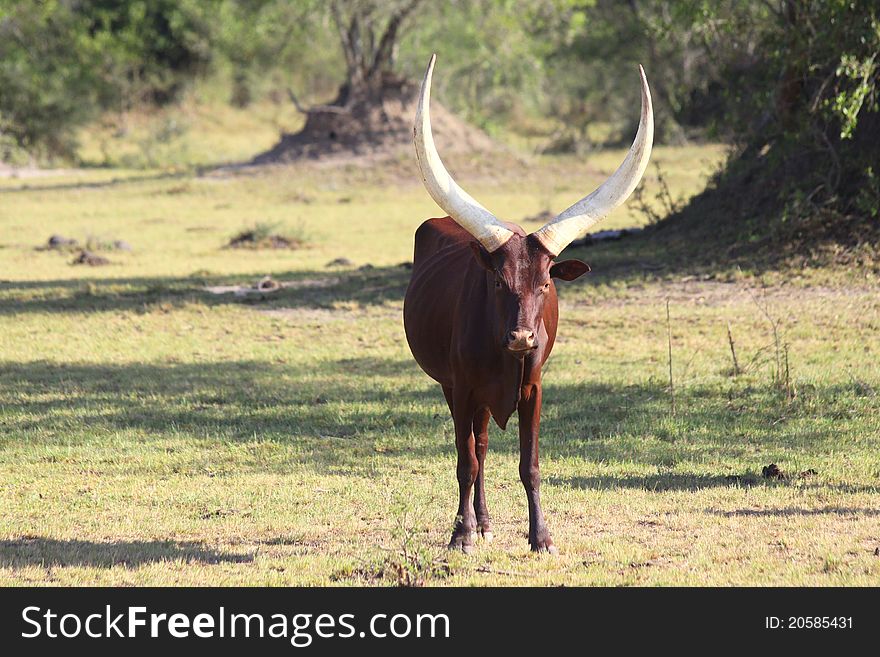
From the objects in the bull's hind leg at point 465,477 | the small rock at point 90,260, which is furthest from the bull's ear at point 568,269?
the small rock at point 90,260

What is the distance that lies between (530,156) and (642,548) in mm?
25565

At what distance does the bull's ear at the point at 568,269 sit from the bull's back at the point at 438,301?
1.33 feet

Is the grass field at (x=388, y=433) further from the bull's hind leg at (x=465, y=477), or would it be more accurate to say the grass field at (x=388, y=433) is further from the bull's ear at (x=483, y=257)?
the bull's ear at (x=483, y=257)

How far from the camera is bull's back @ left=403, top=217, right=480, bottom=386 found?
6180mm

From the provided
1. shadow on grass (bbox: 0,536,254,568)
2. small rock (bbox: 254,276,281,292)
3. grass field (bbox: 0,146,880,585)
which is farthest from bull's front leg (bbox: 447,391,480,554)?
small rock (bbox: 254,276,281,292)

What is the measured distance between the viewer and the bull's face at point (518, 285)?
17.5 feet

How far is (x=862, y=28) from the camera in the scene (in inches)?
506

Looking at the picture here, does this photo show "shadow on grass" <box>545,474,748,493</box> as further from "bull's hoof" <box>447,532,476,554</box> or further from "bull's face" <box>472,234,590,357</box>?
"bull's face" <box>472,234,590,357</box>

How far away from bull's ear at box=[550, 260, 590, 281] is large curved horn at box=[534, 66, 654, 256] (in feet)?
0.28

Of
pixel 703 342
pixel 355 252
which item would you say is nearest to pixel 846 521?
pixel 703 342

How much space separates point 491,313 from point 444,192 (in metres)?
0.57

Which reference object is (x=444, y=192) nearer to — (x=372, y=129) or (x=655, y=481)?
(x=655, y=481)

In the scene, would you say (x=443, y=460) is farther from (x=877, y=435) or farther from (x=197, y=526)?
(x=877, y=435)

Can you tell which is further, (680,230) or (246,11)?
(246,11)
